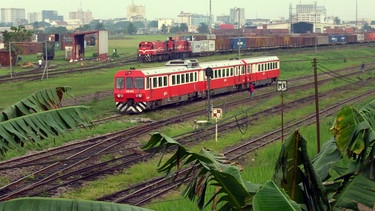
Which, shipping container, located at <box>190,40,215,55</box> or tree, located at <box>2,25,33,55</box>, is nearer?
shipping container, located at <box>190,40,215,55</box>

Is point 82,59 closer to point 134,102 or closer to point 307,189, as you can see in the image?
point 134,102

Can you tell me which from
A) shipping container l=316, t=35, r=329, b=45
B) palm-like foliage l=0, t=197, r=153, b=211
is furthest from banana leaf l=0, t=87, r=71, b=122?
shipping container l=316, t=35, r=329, b=45

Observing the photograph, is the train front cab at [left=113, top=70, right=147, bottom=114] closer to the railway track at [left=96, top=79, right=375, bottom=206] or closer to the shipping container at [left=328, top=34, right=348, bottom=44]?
the railway track at [left=96, top=79, right=375, bottom=206]

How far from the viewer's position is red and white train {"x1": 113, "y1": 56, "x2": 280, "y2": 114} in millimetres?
31719

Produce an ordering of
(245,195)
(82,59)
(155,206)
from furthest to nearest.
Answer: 1. (82,59)
2. (155,206)
3. (245,195)

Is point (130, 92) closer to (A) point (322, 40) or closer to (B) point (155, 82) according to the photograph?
(B) point (155, 82)

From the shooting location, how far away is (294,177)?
766 cm

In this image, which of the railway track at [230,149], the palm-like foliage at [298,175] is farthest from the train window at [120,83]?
the palm-like foliage at [298,175]

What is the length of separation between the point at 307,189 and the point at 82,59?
226 feet

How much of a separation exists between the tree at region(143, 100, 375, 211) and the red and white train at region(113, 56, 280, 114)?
21599 millimetres

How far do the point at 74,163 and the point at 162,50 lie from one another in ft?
170

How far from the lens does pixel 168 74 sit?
33125 mm

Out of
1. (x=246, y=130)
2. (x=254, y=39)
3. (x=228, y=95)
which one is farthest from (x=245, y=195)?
(x=254, y=39)

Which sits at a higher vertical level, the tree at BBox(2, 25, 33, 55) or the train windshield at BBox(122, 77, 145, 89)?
the tree at BBox(2, 25, 33, 55)
